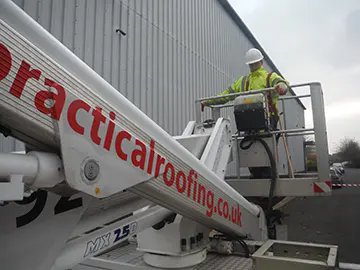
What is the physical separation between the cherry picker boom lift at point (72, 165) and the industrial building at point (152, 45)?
206 cm

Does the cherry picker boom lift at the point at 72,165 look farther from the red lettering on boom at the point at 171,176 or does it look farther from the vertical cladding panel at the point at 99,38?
the vertical cladding panel at the point at 99,38

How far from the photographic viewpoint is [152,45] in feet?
18.8

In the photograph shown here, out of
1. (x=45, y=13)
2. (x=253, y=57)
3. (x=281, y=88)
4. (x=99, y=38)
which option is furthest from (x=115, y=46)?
(x=281, y=88)

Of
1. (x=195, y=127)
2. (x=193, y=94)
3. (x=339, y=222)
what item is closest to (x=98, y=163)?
(x=195, y=127)

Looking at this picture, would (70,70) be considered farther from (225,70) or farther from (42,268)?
(225,70)

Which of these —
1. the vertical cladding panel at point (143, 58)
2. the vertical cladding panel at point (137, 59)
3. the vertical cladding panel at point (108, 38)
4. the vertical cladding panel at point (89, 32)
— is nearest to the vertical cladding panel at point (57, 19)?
the vertical cladding panel at point (89, 32)

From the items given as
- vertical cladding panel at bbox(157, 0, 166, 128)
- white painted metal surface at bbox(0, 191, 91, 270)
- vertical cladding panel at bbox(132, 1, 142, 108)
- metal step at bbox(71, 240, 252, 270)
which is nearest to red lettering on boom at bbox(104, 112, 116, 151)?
white painted metal surface at bbox(0, 191, 91, 270)

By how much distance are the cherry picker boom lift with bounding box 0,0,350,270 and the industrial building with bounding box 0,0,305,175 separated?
6.75ft

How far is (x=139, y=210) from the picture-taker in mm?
2303

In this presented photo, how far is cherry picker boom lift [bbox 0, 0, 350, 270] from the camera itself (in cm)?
116

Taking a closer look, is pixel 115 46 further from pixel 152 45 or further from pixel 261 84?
pixel 261 84

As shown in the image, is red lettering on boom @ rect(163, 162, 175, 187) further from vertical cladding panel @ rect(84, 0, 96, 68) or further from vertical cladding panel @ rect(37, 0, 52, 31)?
vertical cladding panel @ rect(84, 0, 96, 68)

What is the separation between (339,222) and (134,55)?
8507 millimetres

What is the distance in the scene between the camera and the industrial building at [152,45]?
404cm
